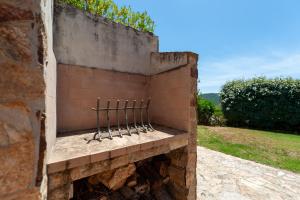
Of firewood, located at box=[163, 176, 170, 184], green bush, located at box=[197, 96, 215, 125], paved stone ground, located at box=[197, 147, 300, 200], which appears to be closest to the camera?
firewood, located at box=[163, 176, 170, 184]

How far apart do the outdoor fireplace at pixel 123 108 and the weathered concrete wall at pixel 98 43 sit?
0.7 inches

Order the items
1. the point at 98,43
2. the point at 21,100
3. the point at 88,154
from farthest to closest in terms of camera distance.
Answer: the point at 98,43
the point at 88,154
the point at 21,100

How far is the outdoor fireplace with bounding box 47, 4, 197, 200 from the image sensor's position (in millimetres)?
2633

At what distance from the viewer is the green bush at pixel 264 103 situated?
11.5 meters

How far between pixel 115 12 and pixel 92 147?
10.7 meters

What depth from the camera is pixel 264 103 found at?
12305mm

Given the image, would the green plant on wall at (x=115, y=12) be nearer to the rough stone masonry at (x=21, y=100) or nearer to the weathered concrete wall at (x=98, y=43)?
the weathered concrete wall at (x=98, y=43)

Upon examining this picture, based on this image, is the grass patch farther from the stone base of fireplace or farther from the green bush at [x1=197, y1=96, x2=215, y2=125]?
the green bush at [x1=197, y1=96, x2=215, y2=125]

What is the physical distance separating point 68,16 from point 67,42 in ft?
1.55

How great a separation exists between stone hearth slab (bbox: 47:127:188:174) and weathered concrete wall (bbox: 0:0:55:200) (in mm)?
418

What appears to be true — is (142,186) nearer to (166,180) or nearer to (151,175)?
(151,175)

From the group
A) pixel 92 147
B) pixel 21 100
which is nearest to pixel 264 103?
pixel 92 147

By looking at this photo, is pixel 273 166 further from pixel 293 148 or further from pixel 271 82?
pixel 271 82

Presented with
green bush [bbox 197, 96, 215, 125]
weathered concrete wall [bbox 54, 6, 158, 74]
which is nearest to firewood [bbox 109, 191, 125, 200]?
weathered concrete wall [bbox 54, 6, 158, 74]
